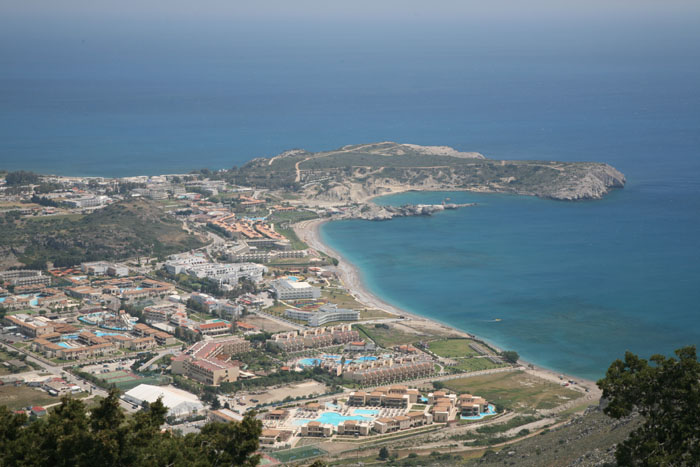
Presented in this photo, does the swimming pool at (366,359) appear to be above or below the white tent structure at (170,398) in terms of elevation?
above

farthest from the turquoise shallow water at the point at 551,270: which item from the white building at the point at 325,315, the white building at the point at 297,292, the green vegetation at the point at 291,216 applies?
the white building at the point at 325,315

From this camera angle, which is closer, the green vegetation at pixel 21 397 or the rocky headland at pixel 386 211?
the green vegetation at pixel 21 397

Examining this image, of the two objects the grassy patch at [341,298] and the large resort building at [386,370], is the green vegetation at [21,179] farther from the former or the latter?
the large resort building at [386,370]

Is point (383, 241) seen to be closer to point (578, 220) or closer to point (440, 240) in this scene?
point (440, 240)

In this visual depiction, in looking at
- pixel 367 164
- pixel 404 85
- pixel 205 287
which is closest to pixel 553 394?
pixel 205 287

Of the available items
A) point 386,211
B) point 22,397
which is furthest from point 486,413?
point 386,211

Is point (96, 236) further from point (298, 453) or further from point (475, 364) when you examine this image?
point (298, 453)

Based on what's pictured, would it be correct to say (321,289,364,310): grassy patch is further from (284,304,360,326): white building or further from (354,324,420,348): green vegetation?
(354,324,420,348): green vegetation
